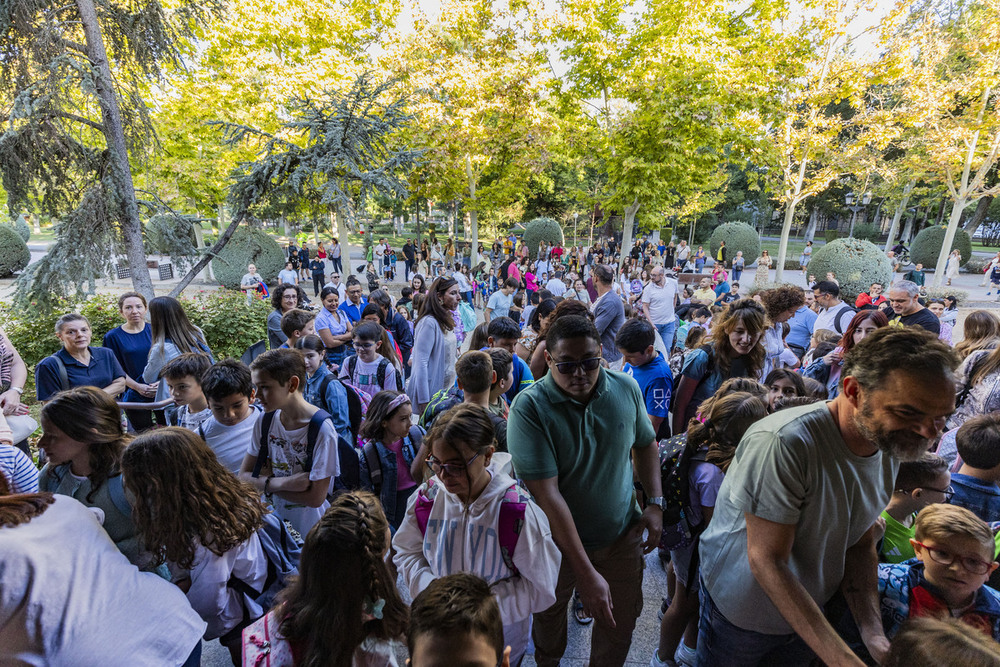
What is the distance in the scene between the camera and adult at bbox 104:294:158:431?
4762 mm

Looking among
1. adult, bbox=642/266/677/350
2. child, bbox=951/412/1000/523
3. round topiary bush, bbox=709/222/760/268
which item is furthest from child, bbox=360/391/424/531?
round topiary bush, bbox=709/222/760/268

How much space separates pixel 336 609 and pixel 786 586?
1560mm

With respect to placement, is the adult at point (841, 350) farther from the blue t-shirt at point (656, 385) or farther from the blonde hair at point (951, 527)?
the blonde hair at point (951, 527)

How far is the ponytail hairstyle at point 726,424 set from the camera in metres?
2.61

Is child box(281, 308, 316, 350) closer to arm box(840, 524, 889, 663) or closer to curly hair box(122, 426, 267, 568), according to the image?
curly hair box(122, 426, 267, 568)

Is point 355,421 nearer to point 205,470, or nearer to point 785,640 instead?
point 205,470

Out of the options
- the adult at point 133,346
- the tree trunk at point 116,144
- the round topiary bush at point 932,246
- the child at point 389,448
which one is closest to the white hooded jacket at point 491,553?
the child at point 389,448

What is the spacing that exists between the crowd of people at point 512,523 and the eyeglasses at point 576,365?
0.02 m

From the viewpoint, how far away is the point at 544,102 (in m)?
15.0

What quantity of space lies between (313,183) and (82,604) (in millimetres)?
6181

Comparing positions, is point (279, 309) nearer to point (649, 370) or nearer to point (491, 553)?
point (649, 370)

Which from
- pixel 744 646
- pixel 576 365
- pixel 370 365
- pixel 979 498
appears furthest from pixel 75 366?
pixel 979 498

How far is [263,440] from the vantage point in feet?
9.43

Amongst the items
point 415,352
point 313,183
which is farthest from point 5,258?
point 415,352
